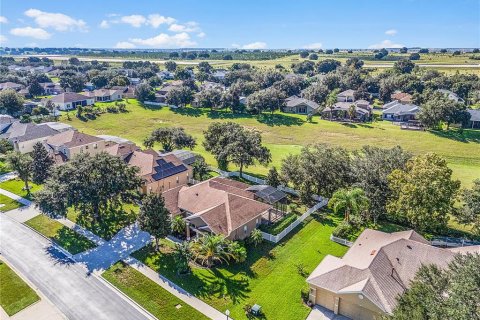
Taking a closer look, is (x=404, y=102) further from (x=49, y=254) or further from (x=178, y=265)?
(x=49, y=254)

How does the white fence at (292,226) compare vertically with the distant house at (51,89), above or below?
below

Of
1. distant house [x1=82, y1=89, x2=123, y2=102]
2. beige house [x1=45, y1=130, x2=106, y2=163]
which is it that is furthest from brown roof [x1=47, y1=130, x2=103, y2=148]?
distant house [x1=82, y1=89, x2=123, y2=102]

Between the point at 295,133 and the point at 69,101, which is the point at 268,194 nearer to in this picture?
the point at 295,133

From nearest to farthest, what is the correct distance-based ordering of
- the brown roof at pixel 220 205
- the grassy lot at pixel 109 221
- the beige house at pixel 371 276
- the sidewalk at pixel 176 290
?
1. the beige house at pixel 371 276
2. the sidewalk at pixel 176 290
3. the brown roof at pixel 220 205
4. the grassy lot at pixel 109 221

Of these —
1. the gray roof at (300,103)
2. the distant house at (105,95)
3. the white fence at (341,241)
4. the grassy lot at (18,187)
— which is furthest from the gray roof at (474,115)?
the distant house at (105,95)

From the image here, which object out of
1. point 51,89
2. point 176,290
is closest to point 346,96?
point 176,290

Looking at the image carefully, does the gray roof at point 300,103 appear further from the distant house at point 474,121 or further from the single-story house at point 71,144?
the single-story house at point 71,144

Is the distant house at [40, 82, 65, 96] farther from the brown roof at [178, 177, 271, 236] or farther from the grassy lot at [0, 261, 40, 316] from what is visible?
the grassy lot at [0, 261, 40, 316]
